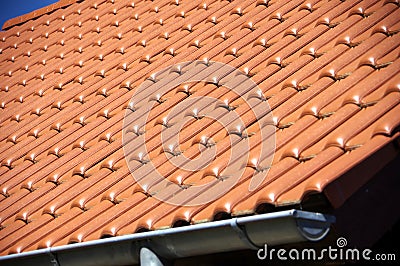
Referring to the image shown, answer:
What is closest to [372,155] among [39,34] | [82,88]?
[82,88]

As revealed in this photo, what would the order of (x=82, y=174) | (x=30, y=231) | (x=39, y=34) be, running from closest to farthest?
(x=30, y=231) → (x=82, y=174) → (x=39, y=34)

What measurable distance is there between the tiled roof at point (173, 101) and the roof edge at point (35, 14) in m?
0.78

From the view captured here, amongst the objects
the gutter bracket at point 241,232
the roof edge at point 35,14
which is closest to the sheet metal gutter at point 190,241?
the gutter bracket at point 241,232

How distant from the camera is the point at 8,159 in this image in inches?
212

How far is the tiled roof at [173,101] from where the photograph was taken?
130 inches

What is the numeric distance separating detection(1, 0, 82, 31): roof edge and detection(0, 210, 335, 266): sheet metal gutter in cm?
438

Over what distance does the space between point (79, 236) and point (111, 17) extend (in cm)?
352

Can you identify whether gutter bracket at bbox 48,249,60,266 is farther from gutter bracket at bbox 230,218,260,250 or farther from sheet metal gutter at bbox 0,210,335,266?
gutter bracket at bbox 230,218,260,250

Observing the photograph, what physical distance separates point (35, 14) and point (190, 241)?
5.44 metres

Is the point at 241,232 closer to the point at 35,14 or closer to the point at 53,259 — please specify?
the point at 53,259

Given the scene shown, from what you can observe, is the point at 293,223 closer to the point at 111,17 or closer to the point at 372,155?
the point at 372,155

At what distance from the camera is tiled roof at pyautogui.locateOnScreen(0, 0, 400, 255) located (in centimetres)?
330

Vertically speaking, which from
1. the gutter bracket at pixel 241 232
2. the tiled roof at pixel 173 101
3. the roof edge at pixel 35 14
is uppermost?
the roof edge at pixel 35 14

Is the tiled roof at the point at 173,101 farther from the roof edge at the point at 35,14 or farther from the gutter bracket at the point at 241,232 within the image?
the roof edge at the point at 35,14
